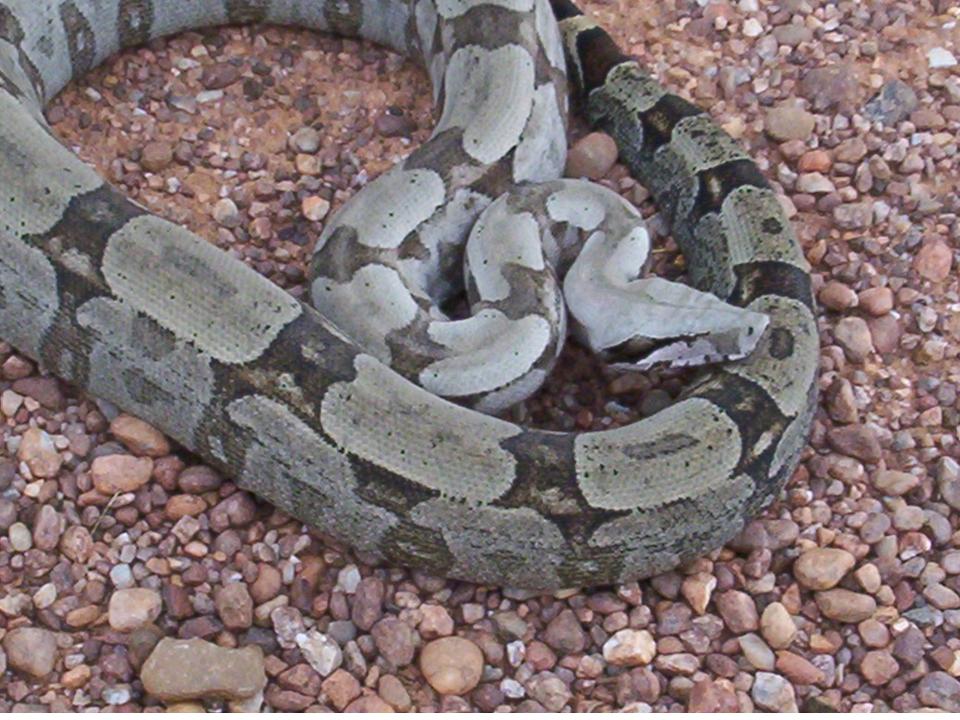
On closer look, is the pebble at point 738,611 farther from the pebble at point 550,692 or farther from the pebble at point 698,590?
the pebble at point 550,692

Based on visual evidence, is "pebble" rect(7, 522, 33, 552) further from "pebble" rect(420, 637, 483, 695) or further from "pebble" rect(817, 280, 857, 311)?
"pebble" rect(817, 280, 857, 311)

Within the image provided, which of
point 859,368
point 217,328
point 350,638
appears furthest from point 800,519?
point 217,328

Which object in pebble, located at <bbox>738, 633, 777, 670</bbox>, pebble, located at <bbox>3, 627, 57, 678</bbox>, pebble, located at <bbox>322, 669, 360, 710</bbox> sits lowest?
pebble, located at <bbox>738, 633, 777, 670</bbox>

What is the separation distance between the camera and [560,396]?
499cm

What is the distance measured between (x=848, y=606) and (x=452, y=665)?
4.81 feet

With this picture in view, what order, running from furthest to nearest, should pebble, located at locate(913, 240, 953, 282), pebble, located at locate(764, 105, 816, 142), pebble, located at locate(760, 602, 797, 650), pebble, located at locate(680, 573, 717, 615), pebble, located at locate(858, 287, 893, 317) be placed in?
pebble, located at locate(764, 105, 816, 142) → pebble, located at locate(913, 240, 953, 282) → pebble, located at locate(858, 287, 893, 317) → pebble, located at locate(680, 573, 717, 615) → pebble, located at locate(760, 602, 797, 650)

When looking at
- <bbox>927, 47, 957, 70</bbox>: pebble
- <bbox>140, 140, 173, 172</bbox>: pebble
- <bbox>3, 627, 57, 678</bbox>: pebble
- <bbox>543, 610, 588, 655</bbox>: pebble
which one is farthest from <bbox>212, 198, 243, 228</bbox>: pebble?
<bbox>927, 47, 957, 70</bbox>: pebble

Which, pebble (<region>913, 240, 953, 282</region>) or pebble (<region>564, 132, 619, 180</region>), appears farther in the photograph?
pebble (<region>564, 132, 619, 180</region>)

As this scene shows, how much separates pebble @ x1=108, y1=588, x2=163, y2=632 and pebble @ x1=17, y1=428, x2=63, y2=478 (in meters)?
0.62

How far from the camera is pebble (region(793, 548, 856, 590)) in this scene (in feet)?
14.3

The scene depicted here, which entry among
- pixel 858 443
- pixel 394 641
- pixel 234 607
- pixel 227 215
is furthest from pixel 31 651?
pixel 858 443

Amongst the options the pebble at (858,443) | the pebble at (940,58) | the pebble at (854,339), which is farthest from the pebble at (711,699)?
the pebble at (940,58)

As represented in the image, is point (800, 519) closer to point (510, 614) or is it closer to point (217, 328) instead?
point (510, 614)

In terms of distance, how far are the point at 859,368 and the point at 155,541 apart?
9.92 ft
